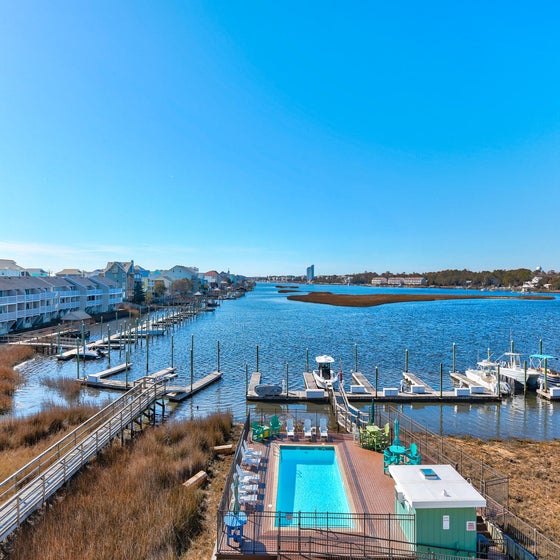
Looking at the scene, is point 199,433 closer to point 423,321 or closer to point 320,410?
point 320,410

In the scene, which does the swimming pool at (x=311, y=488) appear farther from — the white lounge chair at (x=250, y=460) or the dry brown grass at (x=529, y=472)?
the dry brown grass at (x=529, y=472)

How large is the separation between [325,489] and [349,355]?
31.8 metres

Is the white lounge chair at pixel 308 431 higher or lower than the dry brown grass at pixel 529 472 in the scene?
higher

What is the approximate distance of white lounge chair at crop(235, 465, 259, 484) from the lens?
12547 millimetres

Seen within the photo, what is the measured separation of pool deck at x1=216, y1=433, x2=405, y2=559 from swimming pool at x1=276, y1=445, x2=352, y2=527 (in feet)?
0.78

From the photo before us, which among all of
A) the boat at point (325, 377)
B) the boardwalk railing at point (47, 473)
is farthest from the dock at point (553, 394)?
the boardwalk railing at point (47, 473)

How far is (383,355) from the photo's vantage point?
44.1 metres

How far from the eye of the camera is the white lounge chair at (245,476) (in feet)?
41.2

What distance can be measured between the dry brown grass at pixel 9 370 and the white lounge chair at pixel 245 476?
19.4 meters

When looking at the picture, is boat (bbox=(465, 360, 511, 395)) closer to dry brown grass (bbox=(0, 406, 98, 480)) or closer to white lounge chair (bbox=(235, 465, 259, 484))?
white lounge chair (bbox=(235, 465, 259, 484))

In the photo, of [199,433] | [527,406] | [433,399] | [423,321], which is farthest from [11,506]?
[423,321]

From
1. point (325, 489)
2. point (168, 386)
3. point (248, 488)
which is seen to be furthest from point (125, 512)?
point (168, 386)

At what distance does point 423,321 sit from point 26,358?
225ft

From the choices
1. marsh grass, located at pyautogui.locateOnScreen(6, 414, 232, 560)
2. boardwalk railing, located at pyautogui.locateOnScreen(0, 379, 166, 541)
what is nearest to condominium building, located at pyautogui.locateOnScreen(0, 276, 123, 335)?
boardwalk railing, located at pyautogui.locateOnScreen(0, 379, 166, 541)
